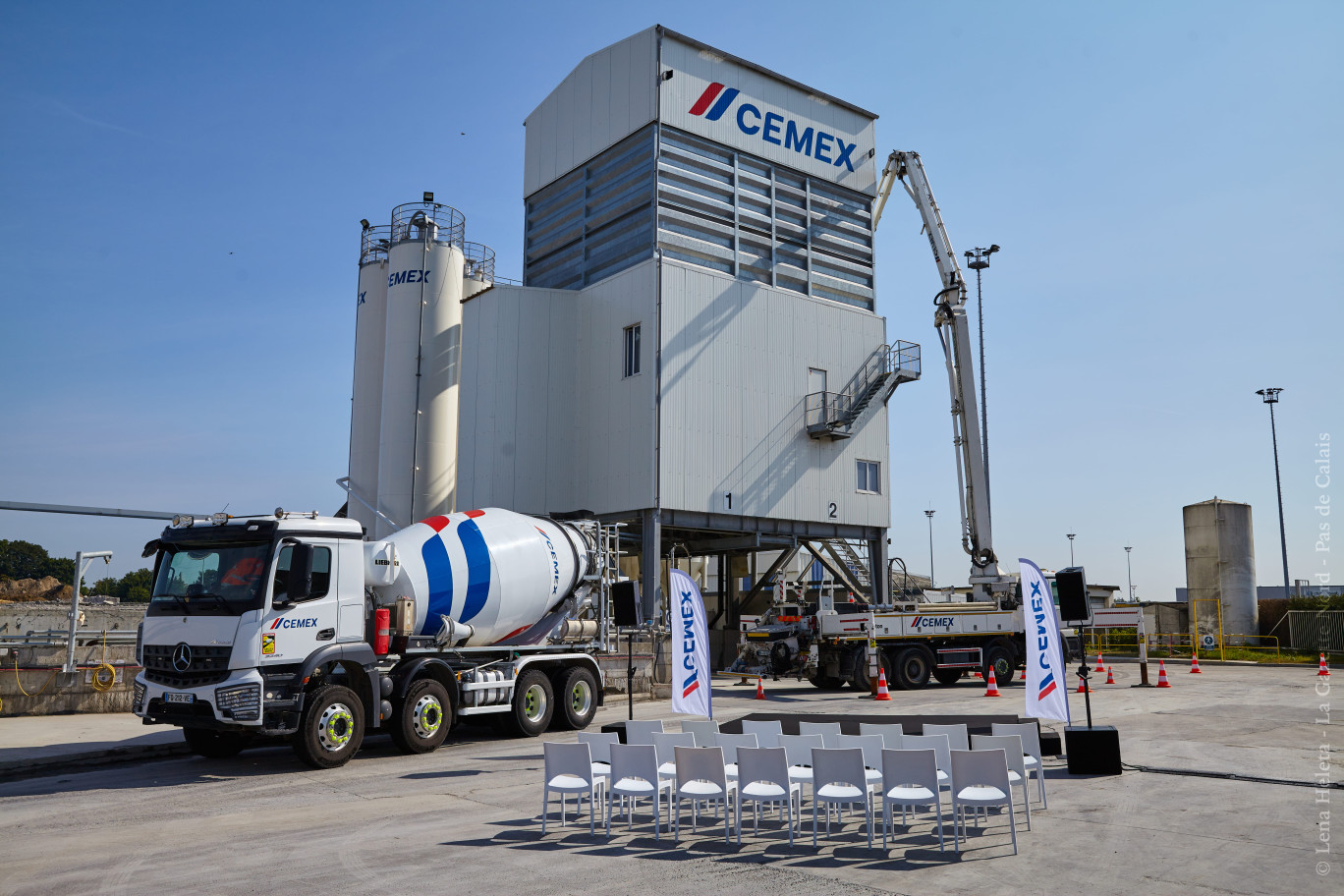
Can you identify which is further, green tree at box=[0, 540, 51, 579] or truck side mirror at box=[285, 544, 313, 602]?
green tree at box=[0, 540, 51, 579]

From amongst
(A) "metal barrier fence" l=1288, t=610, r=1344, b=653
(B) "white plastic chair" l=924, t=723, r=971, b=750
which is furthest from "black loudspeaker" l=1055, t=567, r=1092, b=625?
(A) "metal barrier fence" l=1288, t=610, r=1344, b=653

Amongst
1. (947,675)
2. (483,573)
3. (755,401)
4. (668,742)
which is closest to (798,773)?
(668,742)

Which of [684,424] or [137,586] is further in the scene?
[137,586]

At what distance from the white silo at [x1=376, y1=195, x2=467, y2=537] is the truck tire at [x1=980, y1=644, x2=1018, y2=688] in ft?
54.3

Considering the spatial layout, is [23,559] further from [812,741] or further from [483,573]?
[812,741]

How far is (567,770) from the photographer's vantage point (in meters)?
9.93

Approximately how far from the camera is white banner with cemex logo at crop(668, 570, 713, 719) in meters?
14.1

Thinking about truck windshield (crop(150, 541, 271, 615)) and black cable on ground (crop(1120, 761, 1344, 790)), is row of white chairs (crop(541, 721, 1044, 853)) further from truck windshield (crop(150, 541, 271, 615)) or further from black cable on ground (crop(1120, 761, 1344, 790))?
truck windshield (crop(150, 541, 271, 615))

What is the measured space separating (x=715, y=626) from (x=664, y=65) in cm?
2209

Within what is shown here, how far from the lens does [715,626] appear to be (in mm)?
41344

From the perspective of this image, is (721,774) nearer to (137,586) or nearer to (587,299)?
(587,299)

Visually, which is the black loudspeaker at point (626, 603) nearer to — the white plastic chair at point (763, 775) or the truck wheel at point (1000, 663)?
the white plastic chair at point (763, 775)

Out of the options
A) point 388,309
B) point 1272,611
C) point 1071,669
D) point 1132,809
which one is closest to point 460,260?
point 388,309

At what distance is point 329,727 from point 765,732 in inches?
256
